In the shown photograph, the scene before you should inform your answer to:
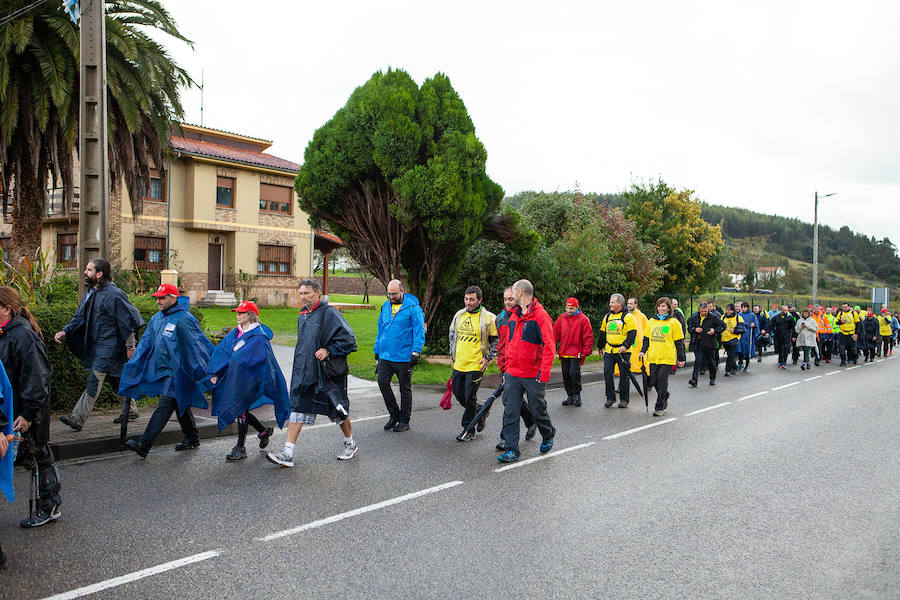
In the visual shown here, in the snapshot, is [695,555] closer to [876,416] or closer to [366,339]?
[876,416]

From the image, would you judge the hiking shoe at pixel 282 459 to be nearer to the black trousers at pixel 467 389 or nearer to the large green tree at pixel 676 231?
the black trousers at pixel 467 389

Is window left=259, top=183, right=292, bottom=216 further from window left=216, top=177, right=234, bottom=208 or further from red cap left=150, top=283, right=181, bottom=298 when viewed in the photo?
red cap left=150, top=283, right=181, bottom=298

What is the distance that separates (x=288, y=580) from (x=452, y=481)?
2.43 m

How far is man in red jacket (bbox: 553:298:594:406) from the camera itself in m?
11.1

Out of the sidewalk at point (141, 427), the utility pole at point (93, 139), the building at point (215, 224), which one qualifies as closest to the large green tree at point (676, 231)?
the building at point (215, 224)

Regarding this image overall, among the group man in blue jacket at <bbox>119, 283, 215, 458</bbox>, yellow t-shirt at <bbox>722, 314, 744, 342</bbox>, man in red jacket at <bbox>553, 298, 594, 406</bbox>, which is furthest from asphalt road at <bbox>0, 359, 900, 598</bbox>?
yellow t-shirt at <bbox>722, 314, 744, 342</bbox>

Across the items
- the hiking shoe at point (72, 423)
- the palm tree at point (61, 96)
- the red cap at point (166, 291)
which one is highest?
the palm tree at point (61, 96)

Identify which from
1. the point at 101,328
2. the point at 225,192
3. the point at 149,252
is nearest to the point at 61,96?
the point at 101,328

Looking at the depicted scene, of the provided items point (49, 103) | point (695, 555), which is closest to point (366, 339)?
point (49, 103)

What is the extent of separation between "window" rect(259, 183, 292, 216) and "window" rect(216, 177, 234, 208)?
153 centimetres

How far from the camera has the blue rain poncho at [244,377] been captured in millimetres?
6652

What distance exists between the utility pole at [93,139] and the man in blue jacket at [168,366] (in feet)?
6.84

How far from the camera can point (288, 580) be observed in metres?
3.92

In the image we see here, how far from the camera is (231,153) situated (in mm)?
33719
